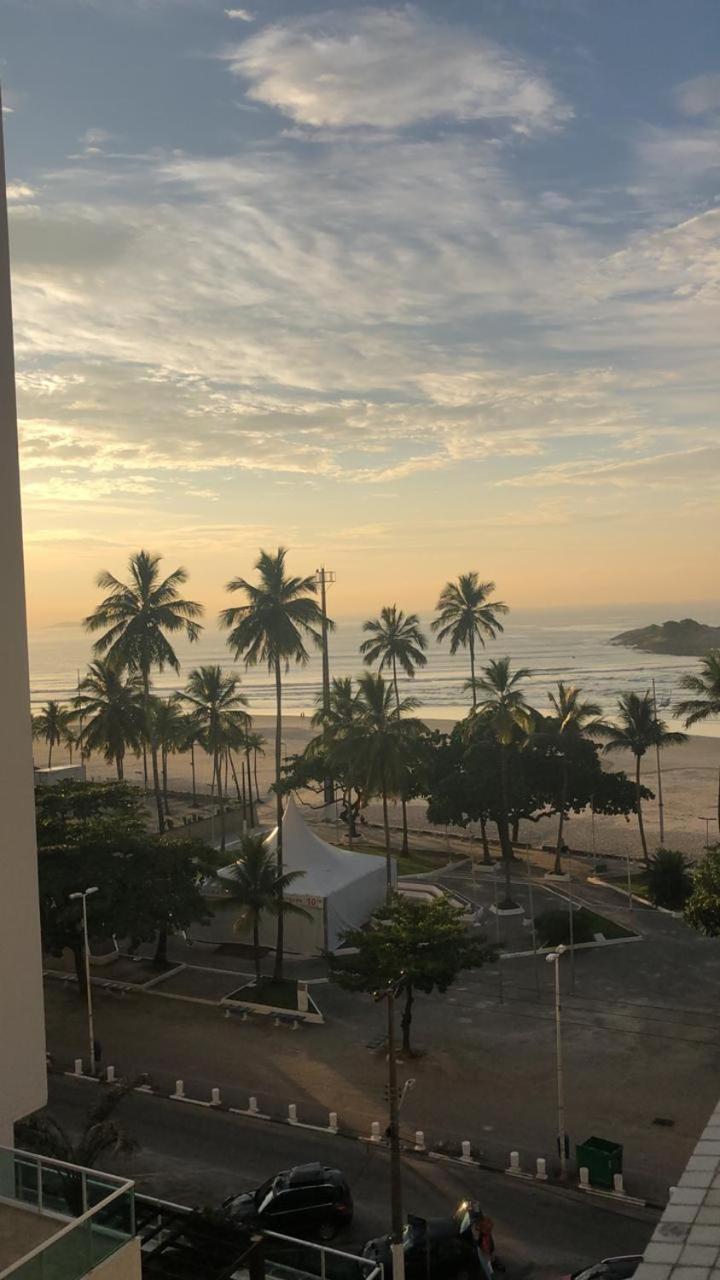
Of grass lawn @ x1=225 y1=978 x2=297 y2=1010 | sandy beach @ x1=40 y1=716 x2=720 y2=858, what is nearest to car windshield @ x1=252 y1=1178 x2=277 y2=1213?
grass lawn @ x1=225 y1=978 x2=297 y2=1010

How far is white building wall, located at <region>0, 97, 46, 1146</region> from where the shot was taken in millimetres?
15766

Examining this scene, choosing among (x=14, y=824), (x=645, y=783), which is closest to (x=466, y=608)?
(x=645, y=783)

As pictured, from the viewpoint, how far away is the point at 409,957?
29.1m

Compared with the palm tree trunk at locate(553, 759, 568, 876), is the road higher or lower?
lower

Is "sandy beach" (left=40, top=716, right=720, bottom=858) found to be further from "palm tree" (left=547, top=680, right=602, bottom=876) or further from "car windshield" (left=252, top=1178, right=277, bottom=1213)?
"car windshield" (left=252, top=1178, right=277, bottom=1213)

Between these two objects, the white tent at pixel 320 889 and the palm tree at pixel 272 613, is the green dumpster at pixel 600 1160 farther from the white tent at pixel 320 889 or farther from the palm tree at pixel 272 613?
the palm tree at pixel 272 613

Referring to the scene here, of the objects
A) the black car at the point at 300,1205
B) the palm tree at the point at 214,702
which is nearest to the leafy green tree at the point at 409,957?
the black car at the point at 300,1205

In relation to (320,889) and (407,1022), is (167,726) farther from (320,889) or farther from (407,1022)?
(407,1022)

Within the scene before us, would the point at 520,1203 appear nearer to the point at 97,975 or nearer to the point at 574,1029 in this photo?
the point at 574,1029

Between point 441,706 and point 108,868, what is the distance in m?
110

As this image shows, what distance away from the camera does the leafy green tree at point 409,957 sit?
95.0ft

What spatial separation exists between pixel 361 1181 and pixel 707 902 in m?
14.2

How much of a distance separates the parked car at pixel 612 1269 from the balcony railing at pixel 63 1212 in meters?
9.99

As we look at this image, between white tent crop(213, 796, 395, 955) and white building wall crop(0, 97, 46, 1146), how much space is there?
66.5 feet
